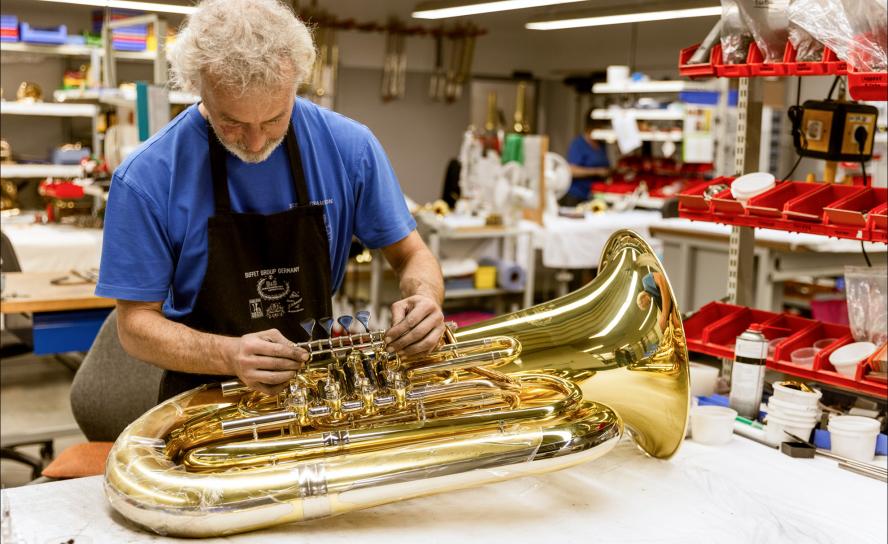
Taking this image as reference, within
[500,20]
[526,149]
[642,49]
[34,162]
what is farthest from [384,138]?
[34,162]

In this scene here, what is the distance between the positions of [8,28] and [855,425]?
502 centimetres

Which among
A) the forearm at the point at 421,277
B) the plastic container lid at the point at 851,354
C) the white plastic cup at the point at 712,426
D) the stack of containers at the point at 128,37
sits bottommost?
the white plastic cup at the point at 712,426

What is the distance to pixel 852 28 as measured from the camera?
1.78 metres

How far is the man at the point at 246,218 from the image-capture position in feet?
4.71

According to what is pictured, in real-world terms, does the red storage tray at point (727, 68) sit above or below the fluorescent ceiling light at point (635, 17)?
below

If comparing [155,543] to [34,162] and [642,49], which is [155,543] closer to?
[34,162]

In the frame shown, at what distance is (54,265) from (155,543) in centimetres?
429

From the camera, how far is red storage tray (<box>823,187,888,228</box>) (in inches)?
71.0

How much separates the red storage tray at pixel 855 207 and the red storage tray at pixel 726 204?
0.21 meters

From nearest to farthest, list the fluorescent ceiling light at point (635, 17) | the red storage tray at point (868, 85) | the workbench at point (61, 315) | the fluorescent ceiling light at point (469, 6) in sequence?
the red storage tray at point (868, 85) < the workbench at point (61, 315) < the fluorescent ceiling light at point (635, 17) < the fluorescent ceiling light at point (469, 6)

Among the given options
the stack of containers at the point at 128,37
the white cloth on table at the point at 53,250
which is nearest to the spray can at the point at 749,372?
the white cloth on table at the point at 53,250

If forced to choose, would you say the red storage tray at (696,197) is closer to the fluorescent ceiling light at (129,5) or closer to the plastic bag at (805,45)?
the plastic bag at (805,45)

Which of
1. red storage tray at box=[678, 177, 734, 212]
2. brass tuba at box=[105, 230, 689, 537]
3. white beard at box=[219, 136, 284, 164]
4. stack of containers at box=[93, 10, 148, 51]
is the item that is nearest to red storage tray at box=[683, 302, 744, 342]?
red storage tray at box=[678, 177, 734, 212]

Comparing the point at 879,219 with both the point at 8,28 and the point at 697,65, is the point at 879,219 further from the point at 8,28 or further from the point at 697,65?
the point at 8,28
